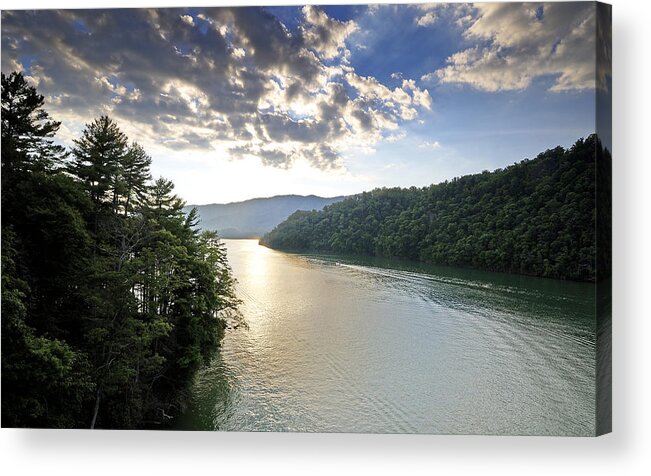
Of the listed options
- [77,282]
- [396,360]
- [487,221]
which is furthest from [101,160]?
[487,221]

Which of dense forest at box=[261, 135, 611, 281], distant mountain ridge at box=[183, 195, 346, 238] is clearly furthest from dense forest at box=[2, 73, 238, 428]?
dense forest at box=[261, 135, 611, 281]

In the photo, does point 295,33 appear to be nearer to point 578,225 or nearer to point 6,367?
point 578,225

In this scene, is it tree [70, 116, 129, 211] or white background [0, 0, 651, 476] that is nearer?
white background [0, 0, 651, 476]

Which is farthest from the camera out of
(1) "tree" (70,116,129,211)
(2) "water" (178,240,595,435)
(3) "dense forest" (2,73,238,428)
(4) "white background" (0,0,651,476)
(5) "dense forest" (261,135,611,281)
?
(1) "tree" (70,116,129,211)

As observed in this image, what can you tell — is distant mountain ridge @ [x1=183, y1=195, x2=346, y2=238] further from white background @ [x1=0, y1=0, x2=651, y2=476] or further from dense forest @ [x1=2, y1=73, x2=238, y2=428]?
white background @ [x1=0, y1=0, x2=651, y2=476]

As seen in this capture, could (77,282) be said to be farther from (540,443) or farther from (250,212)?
(540,443)

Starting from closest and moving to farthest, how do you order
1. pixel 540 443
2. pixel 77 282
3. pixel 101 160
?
pixel 540 443
pixel 77 282
pixel 101 160
